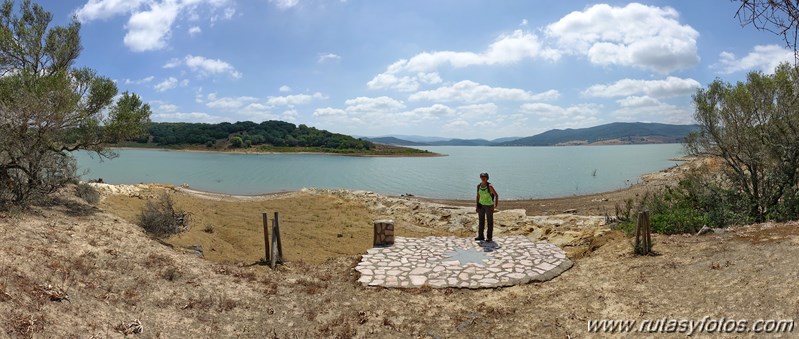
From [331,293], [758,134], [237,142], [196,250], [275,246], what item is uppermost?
[237,142]

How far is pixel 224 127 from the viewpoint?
131 m

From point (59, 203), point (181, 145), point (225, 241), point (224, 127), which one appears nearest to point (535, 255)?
point (225, 241)

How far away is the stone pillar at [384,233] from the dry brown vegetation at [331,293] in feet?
5.56

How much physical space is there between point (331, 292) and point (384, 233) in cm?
347

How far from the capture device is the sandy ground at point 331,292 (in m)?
5.58

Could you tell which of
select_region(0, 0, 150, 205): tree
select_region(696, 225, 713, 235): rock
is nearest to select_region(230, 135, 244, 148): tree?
select_region(0, 0, 150, 205): tree

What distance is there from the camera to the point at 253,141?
378 feet

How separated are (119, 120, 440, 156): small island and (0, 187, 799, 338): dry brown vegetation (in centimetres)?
10341

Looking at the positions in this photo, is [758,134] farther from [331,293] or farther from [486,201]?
[331,293]

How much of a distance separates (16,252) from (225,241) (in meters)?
7.30

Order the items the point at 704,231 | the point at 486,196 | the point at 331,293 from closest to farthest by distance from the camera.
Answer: the point at 331,293 → the point at 704,231 → the point at 486,196

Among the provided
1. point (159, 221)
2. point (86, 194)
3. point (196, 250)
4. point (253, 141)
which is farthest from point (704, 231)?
point (253, 141)

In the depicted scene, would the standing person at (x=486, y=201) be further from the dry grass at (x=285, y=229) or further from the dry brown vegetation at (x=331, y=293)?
the dry grass at (x=285, y=229)

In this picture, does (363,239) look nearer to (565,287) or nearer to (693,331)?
(565,287)
